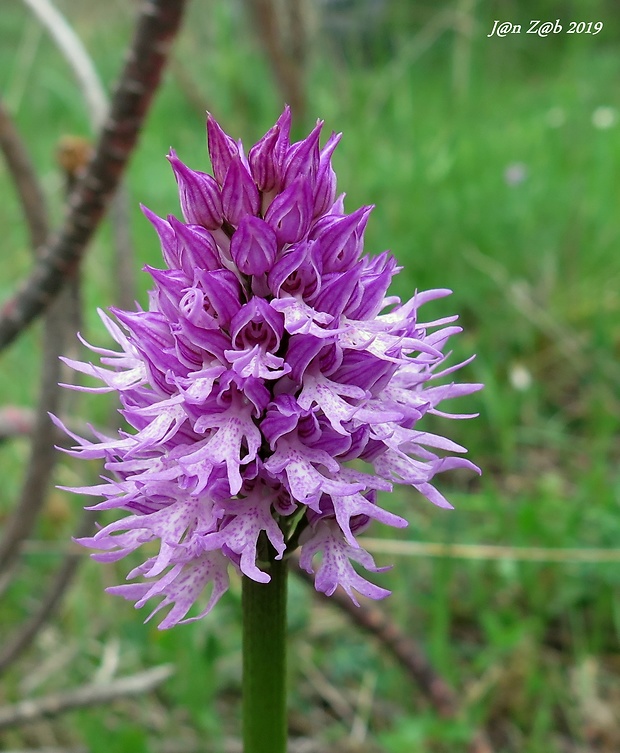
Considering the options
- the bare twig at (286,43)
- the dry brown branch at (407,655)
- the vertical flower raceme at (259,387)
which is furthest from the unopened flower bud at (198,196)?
the bare twig at (286,43)

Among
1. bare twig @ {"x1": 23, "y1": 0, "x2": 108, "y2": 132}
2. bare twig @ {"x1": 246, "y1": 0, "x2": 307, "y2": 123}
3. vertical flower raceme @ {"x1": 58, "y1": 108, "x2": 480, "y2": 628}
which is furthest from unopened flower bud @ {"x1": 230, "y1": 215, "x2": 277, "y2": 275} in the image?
bare twig @ {"x1": 246, "y1": 0, "x2": 307, "y2": 123}

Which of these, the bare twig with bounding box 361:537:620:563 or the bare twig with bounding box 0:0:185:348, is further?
the bare twig with bounding box 361:537:620:563

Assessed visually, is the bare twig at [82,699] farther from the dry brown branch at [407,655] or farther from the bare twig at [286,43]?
the bare twig at [286,43]

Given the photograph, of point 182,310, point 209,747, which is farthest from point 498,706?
point 182,310

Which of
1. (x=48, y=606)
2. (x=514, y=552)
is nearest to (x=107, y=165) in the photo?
(x=48, y=606)

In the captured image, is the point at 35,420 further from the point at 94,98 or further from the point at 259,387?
the point at 259,387

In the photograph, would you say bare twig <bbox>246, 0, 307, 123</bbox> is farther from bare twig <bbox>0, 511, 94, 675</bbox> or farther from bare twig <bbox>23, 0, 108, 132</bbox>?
bare twig <bbox>0, 511, 94, 675</bbox>
